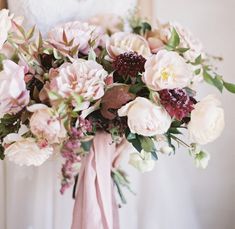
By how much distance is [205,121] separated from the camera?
78 cm

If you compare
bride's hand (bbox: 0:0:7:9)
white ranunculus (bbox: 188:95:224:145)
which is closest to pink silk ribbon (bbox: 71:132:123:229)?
white ranunculus (bbox: 188:95:224:145)

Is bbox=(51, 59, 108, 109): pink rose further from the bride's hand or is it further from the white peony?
the bride's hand

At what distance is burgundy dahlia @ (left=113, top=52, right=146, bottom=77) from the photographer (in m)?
0.79

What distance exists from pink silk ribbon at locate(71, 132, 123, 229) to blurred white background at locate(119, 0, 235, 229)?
306 millimetres

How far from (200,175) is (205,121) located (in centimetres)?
57

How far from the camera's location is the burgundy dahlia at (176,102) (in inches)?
29.3

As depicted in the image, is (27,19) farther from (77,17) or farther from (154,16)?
(154,16)

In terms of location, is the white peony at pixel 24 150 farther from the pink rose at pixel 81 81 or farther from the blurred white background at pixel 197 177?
the blurred white background at pixel 197 177

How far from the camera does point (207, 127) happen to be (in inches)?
30.9

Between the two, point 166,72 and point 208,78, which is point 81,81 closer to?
point 166,72

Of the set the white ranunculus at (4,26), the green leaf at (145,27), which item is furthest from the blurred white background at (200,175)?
the white ranunculus at (4,26)

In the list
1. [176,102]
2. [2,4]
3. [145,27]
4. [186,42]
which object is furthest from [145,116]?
[2,4]

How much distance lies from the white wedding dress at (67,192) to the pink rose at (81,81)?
1.11 feet

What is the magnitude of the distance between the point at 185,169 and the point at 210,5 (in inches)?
21.7
